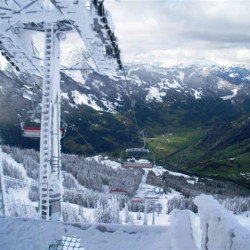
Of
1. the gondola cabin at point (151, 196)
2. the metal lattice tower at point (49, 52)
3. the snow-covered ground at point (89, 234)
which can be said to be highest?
the metal lattice tower at point (49, 52)

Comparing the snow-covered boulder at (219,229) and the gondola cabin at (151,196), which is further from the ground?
the snow-covered boulder at (219,229)

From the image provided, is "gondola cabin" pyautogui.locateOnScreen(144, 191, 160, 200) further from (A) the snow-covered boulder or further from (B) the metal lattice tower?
(A) the snow-covered boulder

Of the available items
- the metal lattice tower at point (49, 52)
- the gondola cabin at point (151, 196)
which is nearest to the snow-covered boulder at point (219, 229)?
the metal lattice tower at point (49, 52)

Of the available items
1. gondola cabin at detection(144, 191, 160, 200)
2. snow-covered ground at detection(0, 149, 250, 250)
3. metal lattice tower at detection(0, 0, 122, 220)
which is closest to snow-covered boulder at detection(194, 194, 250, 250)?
snow-covered ground at detection(0, 149, 250, 250)

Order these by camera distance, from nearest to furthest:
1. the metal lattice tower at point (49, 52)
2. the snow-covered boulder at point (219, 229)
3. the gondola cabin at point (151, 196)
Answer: the snow-covered boulder at point (219, 229) → the metal lattice tower at point (49, 52) → the gondola cabin at point (151, 196)

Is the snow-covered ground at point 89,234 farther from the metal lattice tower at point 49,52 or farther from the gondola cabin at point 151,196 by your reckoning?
the gondola cabin at point 151,196

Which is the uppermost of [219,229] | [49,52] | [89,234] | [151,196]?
[49,52]

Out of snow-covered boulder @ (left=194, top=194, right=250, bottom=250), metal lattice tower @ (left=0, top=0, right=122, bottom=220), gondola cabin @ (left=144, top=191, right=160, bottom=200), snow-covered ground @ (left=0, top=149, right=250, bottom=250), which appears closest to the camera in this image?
snow-covered boulder @ (left=194, top=194, right=250, bottom=250)

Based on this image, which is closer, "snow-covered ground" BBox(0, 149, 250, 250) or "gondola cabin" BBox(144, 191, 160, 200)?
"snow-covered ground" BBox(0, 149, 250, 250)

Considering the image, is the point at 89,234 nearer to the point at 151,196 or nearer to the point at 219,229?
the point at 219,229

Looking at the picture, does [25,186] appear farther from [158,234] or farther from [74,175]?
[158,234]

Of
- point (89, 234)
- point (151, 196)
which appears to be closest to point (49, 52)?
point (89, 234)
